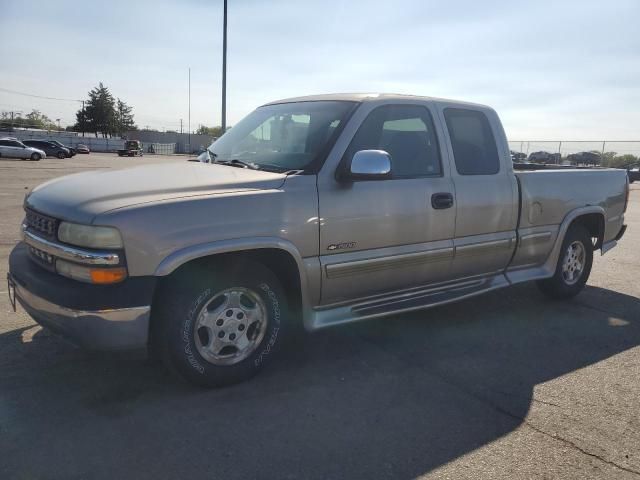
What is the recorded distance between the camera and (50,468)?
250 centimetres

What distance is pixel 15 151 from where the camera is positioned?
37062 mm

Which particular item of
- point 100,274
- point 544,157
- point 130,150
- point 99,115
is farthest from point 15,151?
point 99,115

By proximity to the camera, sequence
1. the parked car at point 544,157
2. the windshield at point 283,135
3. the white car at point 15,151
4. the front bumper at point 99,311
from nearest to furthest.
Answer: the front bumper at point 99,311, the windshield at point 283,135, the parked car at point 544,157, the white car at point 15,151

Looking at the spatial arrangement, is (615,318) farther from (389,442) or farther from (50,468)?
(50,468)

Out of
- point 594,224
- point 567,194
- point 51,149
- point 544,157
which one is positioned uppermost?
point 544,157

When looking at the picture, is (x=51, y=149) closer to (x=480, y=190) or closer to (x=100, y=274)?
(x=480, y=190)

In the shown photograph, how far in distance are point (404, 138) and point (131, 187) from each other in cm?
209

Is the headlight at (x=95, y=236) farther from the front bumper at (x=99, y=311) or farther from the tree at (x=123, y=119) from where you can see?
the tree at (x=123, y=119)

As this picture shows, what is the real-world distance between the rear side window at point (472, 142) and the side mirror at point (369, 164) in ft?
3.51

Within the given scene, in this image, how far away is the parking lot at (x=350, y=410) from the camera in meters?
2.62

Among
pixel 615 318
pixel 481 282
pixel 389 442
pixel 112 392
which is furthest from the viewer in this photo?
pixel 615 318

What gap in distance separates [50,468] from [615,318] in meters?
4.91

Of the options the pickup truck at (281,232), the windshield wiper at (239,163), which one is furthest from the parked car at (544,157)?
the windshield wiper at (239,163)

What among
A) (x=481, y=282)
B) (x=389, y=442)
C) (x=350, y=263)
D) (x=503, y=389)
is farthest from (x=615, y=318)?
(x=389, y=442)
